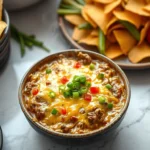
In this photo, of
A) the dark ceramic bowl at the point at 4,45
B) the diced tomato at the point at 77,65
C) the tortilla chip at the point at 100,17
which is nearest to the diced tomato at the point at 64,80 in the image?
the diced tomato at the point at 77,65

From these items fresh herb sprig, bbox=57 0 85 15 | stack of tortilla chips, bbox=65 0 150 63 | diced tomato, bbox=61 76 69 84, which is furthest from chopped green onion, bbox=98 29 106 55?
diced tomato, bbox=61 76 69 84

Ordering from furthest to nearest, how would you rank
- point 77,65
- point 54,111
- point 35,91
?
1. point 77,65
2. point 35,91
3. point 54,111

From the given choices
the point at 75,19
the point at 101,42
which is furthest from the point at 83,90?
the point at 75,19

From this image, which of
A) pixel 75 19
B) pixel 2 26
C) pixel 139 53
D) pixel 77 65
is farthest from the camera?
pixel 75 19

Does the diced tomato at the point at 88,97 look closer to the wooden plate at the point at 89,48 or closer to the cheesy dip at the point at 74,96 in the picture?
the cheesy dip at the point at 74,96

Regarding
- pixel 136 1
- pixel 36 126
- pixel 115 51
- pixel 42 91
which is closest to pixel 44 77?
pixel 42 91

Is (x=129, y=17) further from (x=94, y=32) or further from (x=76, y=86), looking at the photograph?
(x=76, y=86)

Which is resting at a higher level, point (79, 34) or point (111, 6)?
point (111, 6)
